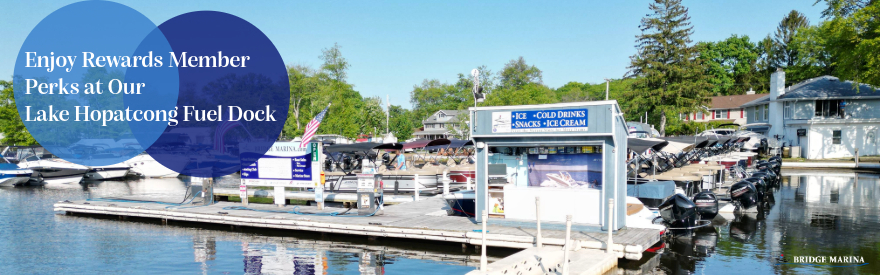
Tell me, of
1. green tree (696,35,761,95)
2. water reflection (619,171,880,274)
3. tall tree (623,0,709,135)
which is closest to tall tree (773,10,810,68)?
green tree (696,35,761,95)

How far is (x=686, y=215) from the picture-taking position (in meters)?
15.3

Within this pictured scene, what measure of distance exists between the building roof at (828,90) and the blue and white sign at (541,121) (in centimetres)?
4577

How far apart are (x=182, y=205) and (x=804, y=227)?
66.6 ft

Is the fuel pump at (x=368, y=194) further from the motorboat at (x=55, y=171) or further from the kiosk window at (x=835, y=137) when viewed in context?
the kiosk window at (x=835, y=137)

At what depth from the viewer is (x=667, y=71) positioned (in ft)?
197

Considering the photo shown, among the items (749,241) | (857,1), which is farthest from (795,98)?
(749,241)

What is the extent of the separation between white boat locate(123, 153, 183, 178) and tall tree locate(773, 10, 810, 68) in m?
86.5

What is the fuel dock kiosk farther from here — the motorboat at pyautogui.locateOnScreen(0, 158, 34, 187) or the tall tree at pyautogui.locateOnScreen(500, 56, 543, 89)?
the tall tree at pyautogui.locateOnScreen(500, 56, 543, 89)

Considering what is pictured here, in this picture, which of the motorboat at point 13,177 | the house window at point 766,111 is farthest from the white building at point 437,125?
the motorboat at point 13,177

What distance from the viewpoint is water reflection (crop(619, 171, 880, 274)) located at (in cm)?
1289

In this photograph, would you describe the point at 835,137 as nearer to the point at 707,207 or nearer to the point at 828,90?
the point at 828,90

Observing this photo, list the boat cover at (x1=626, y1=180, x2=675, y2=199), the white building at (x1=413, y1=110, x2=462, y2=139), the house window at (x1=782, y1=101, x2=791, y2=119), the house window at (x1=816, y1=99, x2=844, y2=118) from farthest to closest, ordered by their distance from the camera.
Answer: the white building at (x1=413, y1=110, x2=462, y2=139)
the house window at (x1=782, y1=101, x2=791, y2=119)
the house window at (x1=816, y1=99, x2=844, y2=118)
the boat cover at (x1=626, y1=180, x2=675, y2=199)

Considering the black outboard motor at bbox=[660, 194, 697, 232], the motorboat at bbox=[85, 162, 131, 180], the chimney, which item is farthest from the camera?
the chimney

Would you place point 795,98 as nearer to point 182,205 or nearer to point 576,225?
point 576,225
